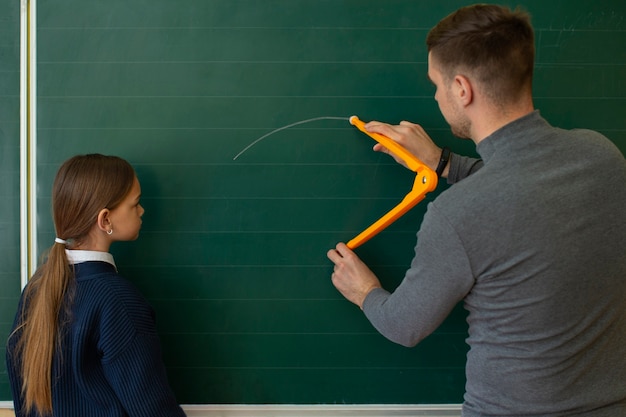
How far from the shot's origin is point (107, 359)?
1057 millimetres

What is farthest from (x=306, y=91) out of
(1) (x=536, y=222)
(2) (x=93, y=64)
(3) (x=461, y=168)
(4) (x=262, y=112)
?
(1) (x=536, y=222)

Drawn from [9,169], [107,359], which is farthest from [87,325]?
[9,169]

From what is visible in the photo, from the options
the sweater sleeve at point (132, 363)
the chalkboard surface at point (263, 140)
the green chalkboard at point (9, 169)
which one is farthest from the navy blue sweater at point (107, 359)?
the green chalkboard at point (9, 169)

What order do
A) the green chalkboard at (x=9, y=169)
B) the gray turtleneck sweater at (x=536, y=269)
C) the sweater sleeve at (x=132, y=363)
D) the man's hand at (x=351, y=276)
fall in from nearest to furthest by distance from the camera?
the gray turtleneck sweater at (x=536, y=269) < the sweater sleeve at (x=132, y=363) < the man's hand at (x=351, y=276) < the green chalkboard at (x=9, y=169)

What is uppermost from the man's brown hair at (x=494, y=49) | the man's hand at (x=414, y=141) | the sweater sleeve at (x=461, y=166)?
the man's brown hair at (x=494, y=49)

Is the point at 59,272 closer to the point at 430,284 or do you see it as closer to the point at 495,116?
the point at 430,284

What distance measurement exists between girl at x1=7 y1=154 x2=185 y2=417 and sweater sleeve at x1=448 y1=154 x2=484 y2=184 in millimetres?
756

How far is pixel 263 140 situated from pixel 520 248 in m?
0.68

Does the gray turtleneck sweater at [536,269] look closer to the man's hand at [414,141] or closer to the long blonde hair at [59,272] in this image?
the man's hand at [414,141]

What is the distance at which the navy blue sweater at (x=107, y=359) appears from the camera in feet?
3.48

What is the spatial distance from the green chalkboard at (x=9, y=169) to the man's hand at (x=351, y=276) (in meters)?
0.81

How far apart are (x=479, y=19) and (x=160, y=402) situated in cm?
100

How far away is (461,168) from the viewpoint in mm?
1204

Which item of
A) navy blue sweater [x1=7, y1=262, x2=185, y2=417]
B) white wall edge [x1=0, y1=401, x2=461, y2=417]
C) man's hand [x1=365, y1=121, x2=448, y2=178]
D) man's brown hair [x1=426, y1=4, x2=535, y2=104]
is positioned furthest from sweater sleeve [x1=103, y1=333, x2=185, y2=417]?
man's brown hair [x1=426, y1=4, x2=535, y2=104]
